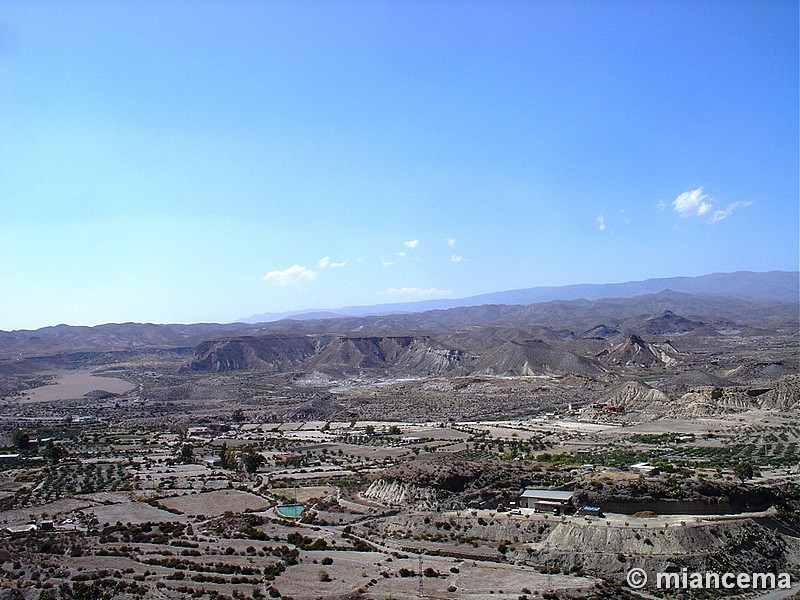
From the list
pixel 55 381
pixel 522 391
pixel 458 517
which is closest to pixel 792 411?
pixel 522 391

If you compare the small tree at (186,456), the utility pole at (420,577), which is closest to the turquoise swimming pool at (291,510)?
the utility pole at (420,577)

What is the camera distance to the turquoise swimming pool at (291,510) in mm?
43922

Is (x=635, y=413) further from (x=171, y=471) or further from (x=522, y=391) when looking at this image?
(x=171, y=471)

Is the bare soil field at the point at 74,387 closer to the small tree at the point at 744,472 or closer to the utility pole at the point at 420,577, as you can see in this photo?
the utility pole at the point at 420,577

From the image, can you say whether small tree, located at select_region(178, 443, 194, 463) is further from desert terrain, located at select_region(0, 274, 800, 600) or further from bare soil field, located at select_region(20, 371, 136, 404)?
bare soil field, located at select_region(20, 371, 136, 404)

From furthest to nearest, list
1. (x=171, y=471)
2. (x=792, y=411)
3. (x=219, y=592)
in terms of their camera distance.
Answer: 1. (x=792, y=411)
2. (x=171, y=471)
3. (x=219, y=592)

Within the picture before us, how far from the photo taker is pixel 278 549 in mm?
35594

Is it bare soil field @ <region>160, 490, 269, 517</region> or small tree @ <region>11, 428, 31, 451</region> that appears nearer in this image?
bare soil field @ <region>160, 490, 269, 517</region>

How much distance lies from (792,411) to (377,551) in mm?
61177

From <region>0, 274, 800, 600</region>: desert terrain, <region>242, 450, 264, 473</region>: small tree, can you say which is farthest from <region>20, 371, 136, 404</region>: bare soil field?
<region>242, 450, 264, 473</region>: small tree

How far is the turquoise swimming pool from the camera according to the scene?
43.9 m

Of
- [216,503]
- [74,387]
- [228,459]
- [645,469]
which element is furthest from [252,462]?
[74,387]

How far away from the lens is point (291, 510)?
1775 inches

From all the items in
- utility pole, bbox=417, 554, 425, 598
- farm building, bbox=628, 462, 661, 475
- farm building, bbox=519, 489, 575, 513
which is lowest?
farm building, bbox=628, 462, 661, 475
